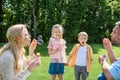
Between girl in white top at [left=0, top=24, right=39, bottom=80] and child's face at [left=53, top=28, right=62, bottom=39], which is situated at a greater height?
girl in white top at [left=0, top=24, right=39, bottom=80]

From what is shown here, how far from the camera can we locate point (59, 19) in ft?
78.4

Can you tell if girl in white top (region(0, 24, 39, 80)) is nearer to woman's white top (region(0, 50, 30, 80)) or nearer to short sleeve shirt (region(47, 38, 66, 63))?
woman's white top (region(0, 50, 30, 80))

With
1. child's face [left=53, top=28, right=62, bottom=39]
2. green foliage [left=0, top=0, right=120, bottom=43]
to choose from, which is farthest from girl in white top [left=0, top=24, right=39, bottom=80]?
green foliage [left=0, top=0, right=120, bottom=43]

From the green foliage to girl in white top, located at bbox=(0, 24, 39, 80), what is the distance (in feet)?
61.8

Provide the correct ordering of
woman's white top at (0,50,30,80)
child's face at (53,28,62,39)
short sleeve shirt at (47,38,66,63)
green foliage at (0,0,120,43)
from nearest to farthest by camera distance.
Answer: woman's white top at (0,50,30,80) → child's face at (53,28,62,39) → short sleeve shirt at (47,38,66,63) → green foliage at (0,0,120,43)

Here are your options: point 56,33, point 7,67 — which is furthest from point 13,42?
point 56,33

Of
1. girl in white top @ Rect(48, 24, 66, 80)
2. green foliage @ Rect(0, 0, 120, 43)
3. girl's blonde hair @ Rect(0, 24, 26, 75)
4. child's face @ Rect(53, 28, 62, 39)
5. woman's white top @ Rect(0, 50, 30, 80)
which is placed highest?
girl's blonde hair @ Rect(0, 24, 26, 75)

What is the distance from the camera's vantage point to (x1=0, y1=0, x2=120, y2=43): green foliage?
23797 millimetres

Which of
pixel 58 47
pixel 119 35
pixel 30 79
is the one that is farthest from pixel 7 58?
pixel 30 79

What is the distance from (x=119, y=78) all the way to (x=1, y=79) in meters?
1.46

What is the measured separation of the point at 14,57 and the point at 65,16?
783 inches

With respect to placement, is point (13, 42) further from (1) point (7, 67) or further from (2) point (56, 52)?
(2) point (56, 52)

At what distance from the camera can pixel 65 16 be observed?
2417 centimetres

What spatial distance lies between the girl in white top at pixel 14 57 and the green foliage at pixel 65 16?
61.8 feet
